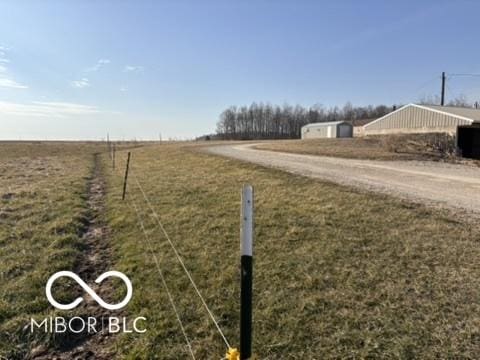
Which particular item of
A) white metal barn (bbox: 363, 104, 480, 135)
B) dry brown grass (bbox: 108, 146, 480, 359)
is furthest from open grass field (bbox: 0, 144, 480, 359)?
white metal barn (bbox: 363, 104, 480, 135)

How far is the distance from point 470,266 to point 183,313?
147 inches

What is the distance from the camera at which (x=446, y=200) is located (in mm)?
8227

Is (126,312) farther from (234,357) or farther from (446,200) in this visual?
(446,200)

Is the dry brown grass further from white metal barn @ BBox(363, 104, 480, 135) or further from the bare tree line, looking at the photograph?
the bare tree line

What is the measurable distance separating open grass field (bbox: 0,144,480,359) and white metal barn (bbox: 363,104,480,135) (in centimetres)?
2155

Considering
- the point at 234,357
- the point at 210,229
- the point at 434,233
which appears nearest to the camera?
the point at 234,357

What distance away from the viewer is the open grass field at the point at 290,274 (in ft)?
9.93

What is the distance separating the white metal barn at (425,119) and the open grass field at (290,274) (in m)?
21.5

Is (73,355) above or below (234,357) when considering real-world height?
below

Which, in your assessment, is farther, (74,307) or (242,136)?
(242,136)

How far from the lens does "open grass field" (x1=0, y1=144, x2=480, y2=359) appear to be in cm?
303

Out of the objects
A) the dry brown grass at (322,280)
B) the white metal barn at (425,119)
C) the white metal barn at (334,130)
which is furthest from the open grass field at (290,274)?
the white metal barn at (334,130)

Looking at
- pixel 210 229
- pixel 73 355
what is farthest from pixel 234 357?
pixel 210 229

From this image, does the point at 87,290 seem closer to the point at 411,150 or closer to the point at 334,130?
the point at 411,150
